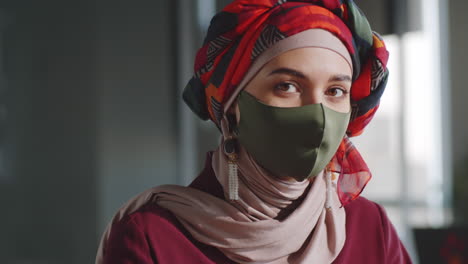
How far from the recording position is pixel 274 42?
3.30ft

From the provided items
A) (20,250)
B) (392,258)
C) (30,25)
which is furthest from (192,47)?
(392,258)

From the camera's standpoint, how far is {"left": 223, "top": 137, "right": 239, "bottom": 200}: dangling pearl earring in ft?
3.55

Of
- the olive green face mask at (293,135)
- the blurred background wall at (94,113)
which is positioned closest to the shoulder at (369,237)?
the olive green face mask at (293,135)

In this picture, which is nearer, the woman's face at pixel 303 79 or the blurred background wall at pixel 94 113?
the woman's face at pixel 303 79

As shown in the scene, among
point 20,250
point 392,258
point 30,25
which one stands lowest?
point 20,250

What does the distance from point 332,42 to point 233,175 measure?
1.05 ft

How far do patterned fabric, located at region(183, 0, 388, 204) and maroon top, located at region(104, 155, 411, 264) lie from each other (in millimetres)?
99

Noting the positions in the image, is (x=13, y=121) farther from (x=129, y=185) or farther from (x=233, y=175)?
(x=233, y=175)

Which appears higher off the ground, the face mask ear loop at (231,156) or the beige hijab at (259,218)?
the face mask ear loop at (231,156)

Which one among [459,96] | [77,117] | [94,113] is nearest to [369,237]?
[77,117]

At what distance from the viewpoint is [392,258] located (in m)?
1.21

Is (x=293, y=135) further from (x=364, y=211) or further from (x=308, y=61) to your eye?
(x=364, y=211)

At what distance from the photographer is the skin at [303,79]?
994 millimetres

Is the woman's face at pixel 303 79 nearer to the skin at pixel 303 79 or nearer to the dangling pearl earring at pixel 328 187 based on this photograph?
the skin at pixel 303 79
